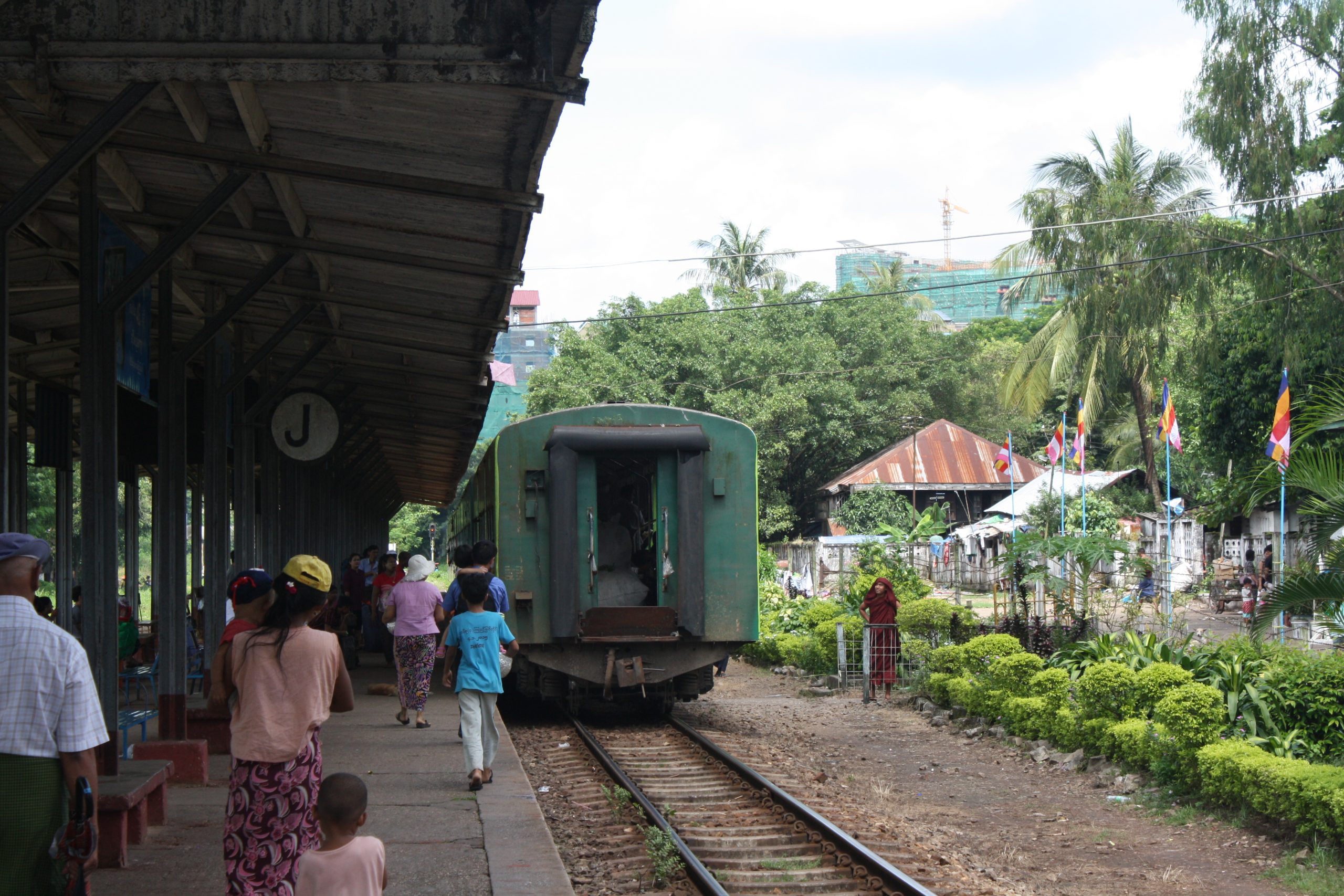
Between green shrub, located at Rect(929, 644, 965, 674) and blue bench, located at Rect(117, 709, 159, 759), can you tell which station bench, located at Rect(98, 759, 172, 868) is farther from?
green shrub, located at Rect(929, 644, 965, 674)

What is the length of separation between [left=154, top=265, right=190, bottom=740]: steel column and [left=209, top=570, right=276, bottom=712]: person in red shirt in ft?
11.0

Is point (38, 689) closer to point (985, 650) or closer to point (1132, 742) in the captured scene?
point (1132, 742)

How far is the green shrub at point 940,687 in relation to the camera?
14.2 meters

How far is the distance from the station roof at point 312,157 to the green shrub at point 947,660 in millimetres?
5864

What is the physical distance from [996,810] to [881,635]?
21.8 ft

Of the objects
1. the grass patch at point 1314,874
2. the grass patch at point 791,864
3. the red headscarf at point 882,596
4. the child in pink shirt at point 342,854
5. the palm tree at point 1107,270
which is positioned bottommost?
the grass patch at point 1314,874

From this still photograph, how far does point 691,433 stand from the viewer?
1220 centimetres

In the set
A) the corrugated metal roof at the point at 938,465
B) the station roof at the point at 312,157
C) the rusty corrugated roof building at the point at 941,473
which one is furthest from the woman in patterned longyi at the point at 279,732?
the corrugated metal roof at the point at 938,465

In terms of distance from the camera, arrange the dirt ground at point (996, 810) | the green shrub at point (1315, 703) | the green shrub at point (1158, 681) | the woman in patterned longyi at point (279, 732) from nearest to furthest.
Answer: the woman in patterned longyi at point (279, 732), the dirt ground at point (996, 810), the green shrub at point (1315, 703), the green shrub at point (1158, 681)

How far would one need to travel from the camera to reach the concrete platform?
6.20m

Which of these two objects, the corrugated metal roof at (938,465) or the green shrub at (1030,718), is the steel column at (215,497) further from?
the corrugated metal roof at (938,465)

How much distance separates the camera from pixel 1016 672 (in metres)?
12.4

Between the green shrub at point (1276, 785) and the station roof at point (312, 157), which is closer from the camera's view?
the station roof at point (312, 157)

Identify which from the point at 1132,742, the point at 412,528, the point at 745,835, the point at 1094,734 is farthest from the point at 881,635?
the point at 412,528
